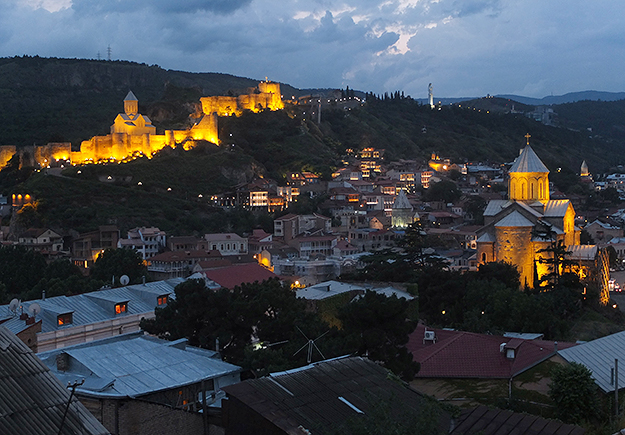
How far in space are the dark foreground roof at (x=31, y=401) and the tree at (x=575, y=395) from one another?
8.75m

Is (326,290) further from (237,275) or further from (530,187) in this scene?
(530,187)

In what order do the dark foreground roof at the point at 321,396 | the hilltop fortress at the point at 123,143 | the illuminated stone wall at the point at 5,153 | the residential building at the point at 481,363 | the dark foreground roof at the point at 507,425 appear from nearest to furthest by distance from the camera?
the dark foreground roof at the point at 321,396 → the dark foreground roof at the point at 507,425 → the residential building at the point at 481,363 → the hilltop fortress at the point at 123,143 → the illuminated stone wall at the point at 5,153

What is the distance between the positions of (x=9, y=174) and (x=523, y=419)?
2246 inches

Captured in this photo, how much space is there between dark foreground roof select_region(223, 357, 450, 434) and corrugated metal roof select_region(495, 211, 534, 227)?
21.0 metres

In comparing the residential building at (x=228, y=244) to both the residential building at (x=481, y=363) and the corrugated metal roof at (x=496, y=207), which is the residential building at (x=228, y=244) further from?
the residential building at (x=481, y=363)

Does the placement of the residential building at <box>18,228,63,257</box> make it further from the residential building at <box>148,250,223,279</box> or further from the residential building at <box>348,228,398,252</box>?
the residential building at <box>348,228,398,252</box>

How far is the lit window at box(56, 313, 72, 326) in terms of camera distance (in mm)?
18220

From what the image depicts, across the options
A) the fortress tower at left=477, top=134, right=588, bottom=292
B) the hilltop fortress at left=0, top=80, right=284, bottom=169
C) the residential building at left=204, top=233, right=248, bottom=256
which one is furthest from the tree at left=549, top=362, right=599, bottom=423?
the hilltop fortress at left=0, top=80, right=284, bottom=169

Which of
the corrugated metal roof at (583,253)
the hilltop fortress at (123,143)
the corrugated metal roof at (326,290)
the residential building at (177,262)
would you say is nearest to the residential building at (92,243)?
the residential building at (177,262)

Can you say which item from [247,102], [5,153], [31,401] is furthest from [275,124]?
[31,401]

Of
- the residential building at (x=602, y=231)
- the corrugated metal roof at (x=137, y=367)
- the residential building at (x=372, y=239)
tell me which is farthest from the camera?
the residential building at (x=602, y=231)

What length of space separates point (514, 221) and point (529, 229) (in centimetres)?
65

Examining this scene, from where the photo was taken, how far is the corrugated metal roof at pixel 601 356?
13836mm

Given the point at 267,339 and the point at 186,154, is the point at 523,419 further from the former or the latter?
the point at 186,154
